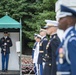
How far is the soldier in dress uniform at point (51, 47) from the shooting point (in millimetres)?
7207

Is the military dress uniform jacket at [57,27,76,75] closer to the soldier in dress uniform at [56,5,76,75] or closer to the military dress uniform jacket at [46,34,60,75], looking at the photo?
the soldier in dress uniform at [56,5,76,75]

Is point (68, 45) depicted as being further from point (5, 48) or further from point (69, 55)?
point (5, 48)

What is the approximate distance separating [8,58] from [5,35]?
1.19 m

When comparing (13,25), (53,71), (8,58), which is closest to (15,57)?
(8,58)

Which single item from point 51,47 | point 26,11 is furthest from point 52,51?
point 26,11

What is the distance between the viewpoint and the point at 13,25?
15.1 metres

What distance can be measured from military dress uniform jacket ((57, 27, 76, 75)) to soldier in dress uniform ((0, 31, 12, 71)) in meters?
12.0

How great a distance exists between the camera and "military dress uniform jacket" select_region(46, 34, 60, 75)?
7.21m

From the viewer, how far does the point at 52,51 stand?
290 inches

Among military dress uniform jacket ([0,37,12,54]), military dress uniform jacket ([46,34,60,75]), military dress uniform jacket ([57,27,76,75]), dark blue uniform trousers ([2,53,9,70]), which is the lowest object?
dark blue uniform trousers ([2,53,9,70])

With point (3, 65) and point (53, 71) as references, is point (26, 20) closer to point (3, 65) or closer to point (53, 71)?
point (3, 65)

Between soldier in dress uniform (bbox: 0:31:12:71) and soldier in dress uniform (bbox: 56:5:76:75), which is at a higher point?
soldier in dress uniform (bbox: 56:5:76:75)

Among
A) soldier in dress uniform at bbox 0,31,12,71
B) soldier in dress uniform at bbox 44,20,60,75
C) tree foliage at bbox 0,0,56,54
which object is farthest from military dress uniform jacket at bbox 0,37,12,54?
tree foliage at bbox 0,0,56,54

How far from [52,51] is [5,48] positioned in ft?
29.7
